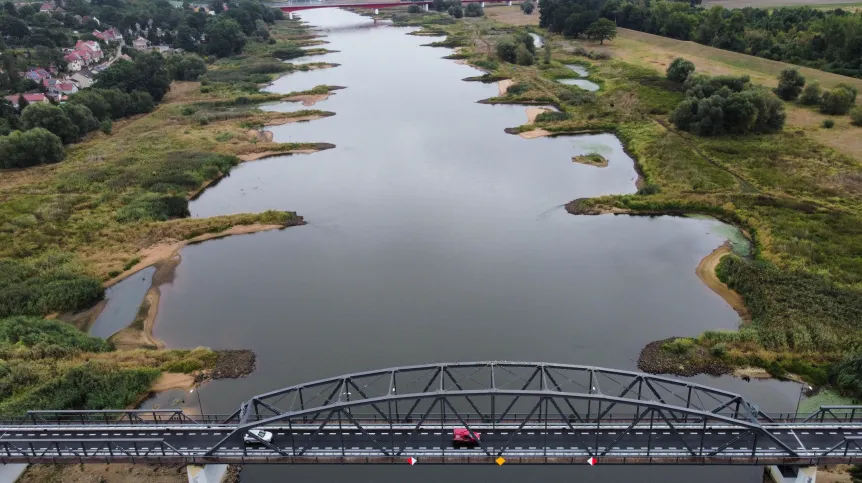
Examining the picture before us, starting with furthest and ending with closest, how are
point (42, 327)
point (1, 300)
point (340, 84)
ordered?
point (340, 84), point (1, 300), point (42, 327)

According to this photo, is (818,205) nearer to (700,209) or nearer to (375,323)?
(700,209)

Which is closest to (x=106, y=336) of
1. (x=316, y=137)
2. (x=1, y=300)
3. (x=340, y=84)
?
(x=1, y=300)

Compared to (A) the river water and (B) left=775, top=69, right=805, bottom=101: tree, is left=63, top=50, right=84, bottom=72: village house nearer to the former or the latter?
(A) the river water

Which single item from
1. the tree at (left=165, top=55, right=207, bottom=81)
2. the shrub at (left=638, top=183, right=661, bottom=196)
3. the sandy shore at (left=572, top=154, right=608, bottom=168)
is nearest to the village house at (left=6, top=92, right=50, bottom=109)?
the tree at (left=165, top=55, right=207, bottom=81)

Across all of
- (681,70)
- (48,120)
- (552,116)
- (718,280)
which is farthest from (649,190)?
(48,120)

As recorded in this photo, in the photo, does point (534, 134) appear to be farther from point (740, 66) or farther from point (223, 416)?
point (223, 416)

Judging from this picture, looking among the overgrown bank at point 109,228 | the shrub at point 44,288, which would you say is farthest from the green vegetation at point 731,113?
the shrub at point 44,288
